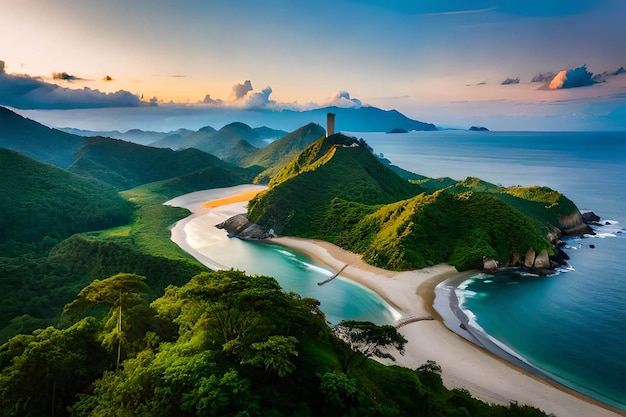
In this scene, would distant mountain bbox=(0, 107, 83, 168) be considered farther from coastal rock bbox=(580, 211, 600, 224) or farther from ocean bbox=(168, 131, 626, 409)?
coastal rock bbox=(580, 211, 600, 224)

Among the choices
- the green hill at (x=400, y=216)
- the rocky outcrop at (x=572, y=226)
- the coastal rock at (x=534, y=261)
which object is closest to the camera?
the coastal rock at (x=534, y=261)

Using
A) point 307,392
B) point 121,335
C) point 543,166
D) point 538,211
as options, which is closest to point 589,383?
point 307,392

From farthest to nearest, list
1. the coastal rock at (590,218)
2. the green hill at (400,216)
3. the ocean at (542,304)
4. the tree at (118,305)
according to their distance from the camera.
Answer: the coastal rock at (590,218)
the green hill at (400,216)
the ocean at (542,304)
the tree at (118,305)

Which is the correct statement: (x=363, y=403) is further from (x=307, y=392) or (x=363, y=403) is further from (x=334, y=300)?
(x=334, y=300)

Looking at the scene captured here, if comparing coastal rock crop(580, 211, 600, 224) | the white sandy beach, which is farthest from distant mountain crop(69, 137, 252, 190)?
coastal rock crop(580, 211, 600, 224)

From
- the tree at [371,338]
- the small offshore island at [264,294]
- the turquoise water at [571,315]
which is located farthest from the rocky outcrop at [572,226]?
the tree at [371,338]

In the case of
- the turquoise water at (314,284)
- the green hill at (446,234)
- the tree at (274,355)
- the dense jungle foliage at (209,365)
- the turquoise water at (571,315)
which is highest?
the tree at (274,355)

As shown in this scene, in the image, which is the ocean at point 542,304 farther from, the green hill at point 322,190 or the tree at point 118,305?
the tree at point 118,305
